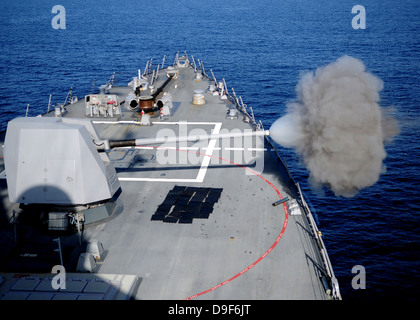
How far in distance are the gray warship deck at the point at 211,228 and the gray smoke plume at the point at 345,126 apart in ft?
7.05

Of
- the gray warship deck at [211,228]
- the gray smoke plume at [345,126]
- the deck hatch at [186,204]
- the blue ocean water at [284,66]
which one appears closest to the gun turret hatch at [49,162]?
the gray warship deck at [211,228]

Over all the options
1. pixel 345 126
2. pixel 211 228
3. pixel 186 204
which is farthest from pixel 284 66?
pixel 211 228

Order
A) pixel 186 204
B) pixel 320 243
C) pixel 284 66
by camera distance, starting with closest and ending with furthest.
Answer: pixel 320 243, pixel 186 204, pixel 284 66

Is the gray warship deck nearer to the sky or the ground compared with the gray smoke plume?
nearer to the ground

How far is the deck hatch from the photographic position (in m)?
17.5

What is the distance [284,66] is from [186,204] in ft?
181

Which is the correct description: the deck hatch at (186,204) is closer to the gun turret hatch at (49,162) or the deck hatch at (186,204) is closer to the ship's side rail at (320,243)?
the gun turret hatch at (49,162)

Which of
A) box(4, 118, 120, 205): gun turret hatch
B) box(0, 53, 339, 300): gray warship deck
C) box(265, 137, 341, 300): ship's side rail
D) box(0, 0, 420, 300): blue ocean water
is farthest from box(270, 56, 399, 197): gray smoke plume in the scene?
box(0, 0, 420, 300): blue ocean water

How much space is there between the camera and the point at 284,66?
227 feet

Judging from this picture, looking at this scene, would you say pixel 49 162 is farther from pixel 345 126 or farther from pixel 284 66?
pixel 284 66

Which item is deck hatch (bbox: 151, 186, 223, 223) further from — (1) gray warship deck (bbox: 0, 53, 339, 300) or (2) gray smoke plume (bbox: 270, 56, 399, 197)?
(2) gray smoke plume (bbox: 270, 56, 399, 197)

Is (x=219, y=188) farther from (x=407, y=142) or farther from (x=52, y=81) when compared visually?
(x=52, y=81)

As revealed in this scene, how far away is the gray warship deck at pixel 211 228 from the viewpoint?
13.5 metres

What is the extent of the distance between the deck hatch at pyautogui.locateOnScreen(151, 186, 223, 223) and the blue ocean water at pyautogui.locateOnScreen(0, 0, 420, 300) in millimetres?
9756
